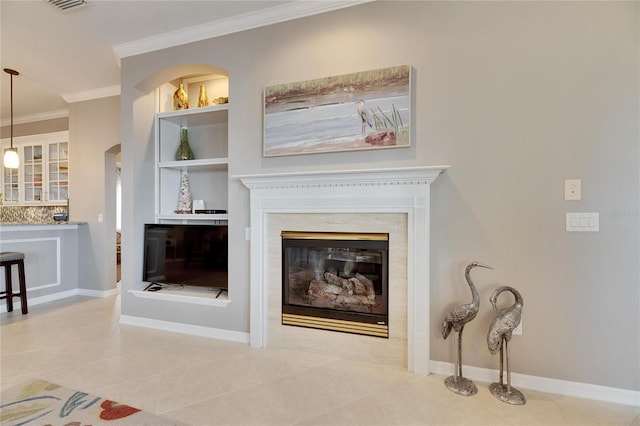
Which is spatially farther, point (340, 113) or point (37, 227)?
point (37, 227)

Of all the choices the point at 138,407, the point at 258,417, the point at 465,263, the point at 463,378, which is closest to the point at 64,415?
the point at 138,407

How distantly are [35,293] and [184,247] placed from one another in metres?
2.45

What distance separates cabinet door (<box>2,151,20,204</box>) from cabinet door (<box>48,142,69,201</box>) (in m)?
0.97

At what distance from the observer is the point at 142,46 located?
9.70ft

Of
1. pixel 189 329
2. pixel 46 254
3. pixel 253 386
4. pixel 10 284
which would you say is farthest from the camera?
pixel 46 254

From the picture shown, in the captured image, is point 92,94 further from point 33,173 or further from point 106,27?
point 33,173

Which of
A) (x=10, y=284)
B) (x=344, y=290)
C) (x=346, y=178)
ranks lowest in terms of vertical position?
(x=10, y=284)

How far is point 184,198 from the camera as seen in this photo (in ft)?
10.7

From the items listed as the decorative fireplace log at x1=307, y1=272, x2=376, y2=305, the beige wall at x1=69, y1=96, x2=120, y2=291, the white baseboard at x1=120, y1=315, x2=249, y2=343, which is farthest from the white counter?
the decorative fireplace log at x1=307, y1=272, x2=376, y2=305

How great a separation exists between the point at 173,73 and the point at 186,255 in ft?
5.86

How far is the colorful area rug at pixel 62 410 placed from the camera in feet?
5.19

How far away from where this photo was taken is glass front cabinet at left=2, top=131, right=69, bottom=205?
473 centimetres

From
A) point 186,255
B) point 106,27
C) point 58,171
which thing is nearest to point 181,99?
point 106,27

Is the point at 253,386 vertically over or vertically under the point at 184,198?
under
